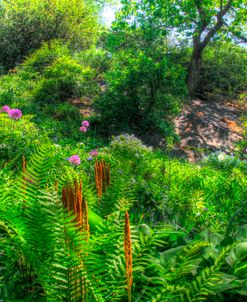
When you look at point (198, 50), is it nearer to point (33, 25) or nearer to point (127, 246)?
point (33, 25)

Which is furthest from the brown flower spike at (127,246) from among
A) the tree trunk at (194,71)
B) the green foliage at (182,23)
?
the tree trunk at (194,71)

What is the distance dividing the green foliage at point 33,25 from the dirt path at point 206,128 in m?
6.69

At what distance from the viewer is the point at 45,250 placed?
129cm

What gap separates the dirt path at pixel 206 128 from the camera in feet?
36.2

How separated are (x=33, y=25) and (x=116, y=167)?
14.8m

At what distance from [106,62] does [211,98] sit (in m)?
4.56

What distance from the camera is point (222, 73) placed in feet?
53.9

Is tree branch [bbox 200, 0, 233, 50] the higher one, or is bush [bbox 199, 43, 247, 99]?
tree branch [bbox 200, 0, 233, 50]

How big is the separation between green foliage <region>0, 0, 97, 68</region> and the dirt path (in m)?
6.69

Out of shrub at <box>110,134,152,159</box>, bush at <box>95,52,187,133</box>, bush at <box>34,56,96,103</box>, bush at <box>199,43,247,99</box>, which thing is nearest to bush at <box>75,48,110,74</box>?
bush at <box>34,56,96,103</box>

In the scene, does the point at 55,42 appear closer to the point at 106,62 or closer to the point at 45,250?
the point at 106,62

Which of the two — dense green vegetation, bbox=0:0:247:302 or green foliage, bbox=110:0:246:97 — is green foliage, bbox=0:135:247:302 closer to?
dense green vegetation, bbox=0:0:247:302

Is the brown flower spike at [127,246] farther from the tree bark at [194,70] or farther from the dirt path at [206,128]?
the tree bark at [194,70]

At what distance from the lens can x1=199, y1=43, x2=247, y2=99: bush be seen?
16234 mm
